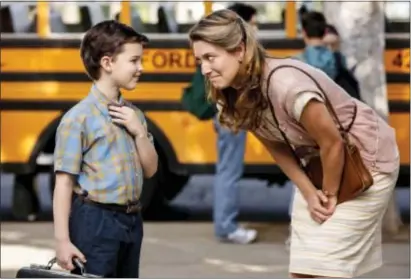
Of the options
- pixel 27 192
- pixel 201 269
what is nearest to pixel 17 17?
pixel 27 192

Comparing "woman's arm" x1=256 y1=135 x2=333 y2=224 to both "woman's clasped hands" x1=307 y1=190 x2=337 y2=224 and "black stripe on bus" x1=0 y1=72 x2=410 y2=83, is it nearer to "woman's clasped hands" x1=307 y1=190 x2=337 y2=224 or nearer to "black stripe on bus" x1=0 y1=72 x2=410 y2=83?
"woman's clasped hands" x1=307 y1=190 x2=337 y2=224

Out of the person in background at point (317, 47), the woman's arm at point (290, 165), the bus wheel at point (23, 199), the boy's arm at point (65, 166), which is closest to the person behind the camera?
the boy's arm at point (65, 166)

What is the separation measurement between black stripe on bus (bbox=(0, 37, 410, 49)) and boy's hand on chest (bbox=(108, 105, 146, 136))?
4.07 meters

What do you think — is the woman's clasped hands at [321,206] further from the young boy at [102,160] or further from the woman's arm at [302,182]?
the young boy at [102,160]

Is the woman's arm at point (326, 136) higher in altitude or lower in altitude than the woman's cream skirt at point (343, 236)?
higher

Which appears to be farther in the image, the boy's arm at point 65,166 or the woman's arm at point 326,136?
the boy's arm at point 65,166

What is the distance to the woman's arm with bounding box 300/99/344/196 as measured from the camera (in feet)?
11.3

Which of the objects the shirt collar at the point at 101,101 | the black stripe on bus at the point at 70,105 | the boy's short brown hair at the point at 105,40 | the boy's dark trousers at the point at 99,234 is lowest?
the black stripe on bus at the point at 70,105

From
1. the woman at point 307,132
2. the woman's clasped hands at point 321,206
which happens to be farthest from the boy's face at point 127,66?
the woman's clasped hands at point 321,206

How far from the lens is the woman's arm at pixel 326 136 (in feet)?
11.3

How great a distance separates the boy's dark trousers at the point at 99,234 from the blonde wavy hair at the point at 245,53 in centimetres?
51

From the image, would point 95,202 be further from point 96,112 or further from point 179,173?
point 179,173

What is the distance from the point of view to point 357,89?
6.98 m

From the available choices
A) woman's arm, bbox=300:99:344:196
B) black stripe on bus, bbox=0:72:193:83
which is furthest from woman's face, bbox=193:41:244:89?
black stripe on bus, bbox=0:72:193:83
